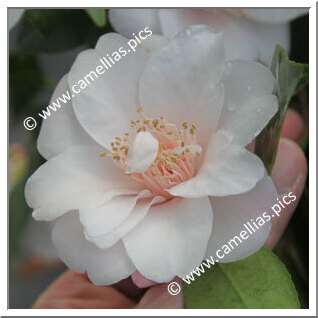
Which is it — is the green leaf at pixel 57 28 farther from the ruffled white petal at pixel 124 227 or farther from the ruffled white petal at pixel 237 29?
the ruffled white petal at pixel 124 227

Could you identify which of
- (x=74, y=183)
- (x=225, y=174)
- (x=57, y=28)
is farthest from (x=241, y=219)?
(x=57, y=28)

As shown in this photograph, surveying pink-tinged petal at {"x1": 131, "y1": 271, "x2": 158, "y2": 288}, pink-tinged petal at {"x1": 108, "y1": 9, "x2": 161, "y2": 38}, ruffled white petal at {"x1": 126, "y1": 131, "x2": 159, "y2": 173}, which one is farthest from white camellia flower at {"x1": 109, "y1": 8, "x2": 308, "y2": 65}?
pink-tinged petal at {"x1": 131, "y1": 271, "x2": 158, "y2": 288}

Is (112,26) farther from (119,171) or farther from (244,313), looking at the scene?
(244,313)

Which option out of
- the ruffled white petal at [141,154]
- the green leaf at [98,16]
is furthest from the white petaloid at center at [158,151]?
the green leaf at [98,16]

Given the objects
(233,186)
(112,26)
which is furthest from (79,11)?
(233,186)

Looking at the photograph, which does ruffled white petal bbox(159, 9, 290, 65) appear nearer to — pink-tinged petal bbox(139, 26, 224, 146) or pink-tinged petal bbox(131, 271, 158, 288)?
pink-tinged petal bbox(139, 26, 224, 146)
